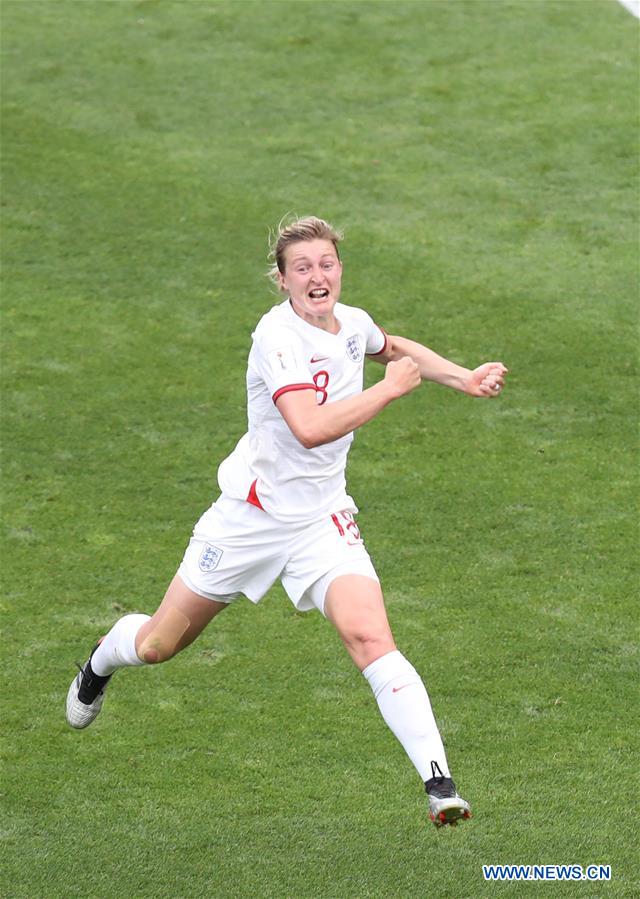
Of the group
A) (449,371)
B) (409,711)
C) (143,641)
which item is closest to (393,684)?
(409,711)

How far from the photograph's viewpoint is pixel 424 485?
9.10 metres

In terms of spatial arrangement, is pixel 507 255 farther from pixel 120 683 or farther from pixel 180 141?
pixel 120 683

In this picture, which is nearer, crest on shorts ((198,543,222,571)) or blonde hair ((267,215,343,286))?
blonde hair ((267,215,343,286))

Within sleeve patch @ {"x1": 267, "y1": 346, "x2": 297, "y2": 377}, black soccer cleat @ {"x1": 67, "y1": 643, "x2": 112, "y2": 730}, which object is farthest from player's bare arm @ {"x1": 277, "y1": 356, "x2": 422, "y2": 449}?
black soccer cleat @ {"x1": 67, "y1": 643, "x2": 112, "y2": 730}

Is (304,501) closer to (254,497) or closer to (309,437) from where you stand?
(254,497)

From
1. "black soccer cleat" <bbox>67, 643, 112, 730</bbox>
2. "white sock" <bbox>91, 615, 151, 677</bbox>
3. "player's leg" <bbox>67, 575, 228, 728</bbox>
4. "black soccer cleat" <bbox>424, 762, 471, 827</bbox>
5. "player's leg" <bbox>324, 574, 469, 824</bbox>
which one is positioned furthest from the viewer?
"black soccer cleat" <bbox>67, 643, 112, 730</bbox>

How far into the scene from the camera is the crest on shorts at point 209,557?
19.4 feet

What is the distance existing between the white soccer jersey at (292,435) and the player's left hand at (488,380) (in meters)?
0.46

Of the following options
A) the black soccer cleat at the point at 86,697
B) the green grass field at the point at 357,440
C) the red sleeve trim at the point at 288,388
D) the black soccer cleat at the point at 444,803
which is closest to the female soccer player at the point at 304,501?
the red sleeve trim at the point at 288,388

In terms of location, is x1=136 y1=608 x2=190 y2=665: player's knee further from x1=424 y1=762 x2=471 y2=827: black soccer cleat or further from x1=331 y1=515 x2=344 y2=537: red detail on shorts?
x1=424 y1=762 x2=471 y2=827: black soccer cleat

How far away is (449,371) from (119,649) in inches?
71.8

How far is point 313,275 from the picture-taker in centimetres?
568

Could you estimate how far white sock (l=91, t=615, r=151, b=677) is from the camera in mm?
6250

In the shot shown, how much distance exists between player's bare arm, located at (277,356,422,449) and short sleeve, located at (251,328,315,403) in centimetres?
5
